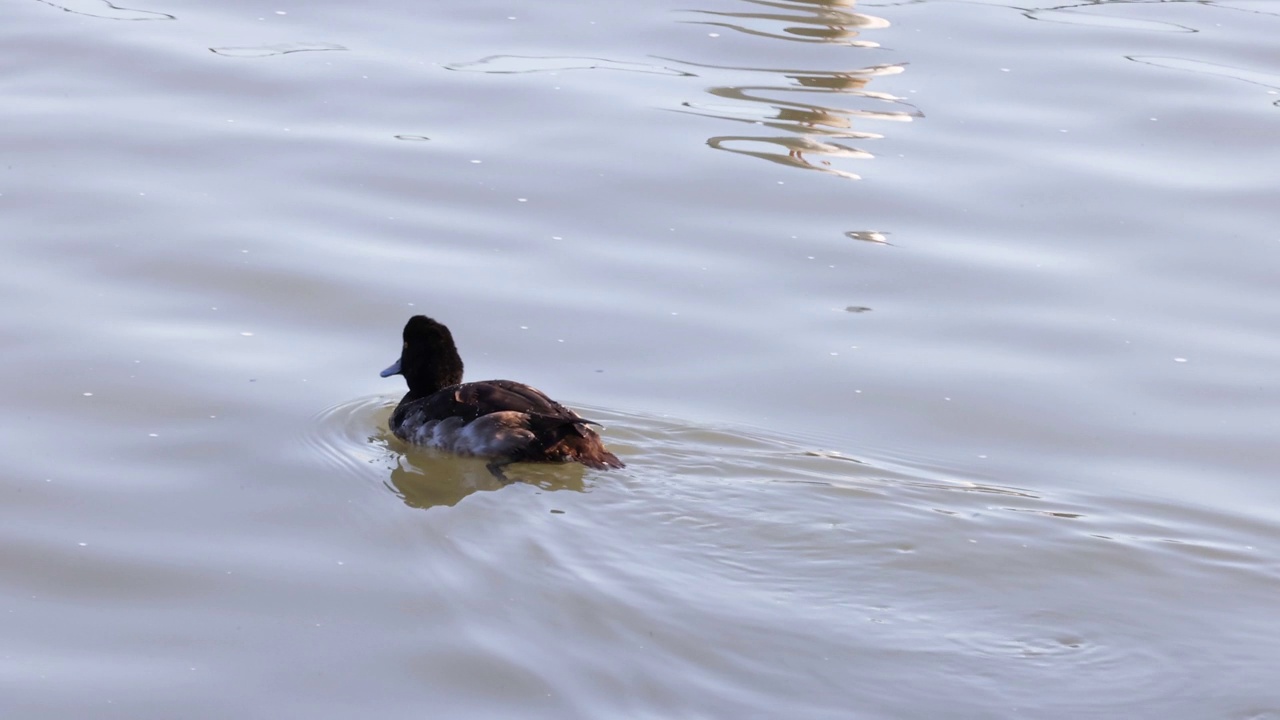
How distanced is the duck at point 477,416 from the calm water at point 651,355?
12 centimetres

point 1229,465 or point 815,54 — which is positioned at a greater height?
point 815,54

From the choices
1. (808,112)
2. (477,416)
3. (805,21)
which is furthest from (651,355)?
(805,21)

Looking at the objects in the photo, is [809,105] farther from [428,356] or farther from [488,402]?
[488,402]

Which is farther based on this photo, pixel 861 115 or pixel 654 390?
pixel 861 115

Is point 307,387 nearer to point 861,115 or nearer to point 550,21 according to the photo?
point 861,115

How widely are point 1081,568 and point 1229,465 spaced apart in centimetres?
154

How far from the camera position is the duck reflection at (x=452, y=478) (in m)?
8.27

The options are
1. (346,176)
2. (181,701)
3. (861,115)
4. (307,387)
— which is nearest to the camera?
(181,701)

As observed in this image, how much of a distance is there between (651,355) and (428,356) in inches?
50.5

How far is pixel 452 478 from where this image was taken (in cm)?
852

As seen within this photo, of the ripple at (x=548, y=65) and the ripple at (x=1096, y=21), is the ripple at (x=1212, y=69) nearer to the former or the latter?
the ripple at (x=1096, y=21)

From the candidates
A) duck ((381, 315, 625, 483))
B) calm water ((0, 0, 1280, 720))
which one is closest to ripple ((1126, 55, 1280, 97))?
calm water ((0, 0, 1280, 720))

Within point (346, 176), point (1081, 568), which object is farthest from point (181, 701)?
point (346, 176)

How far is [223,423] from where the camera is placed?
8727mm
